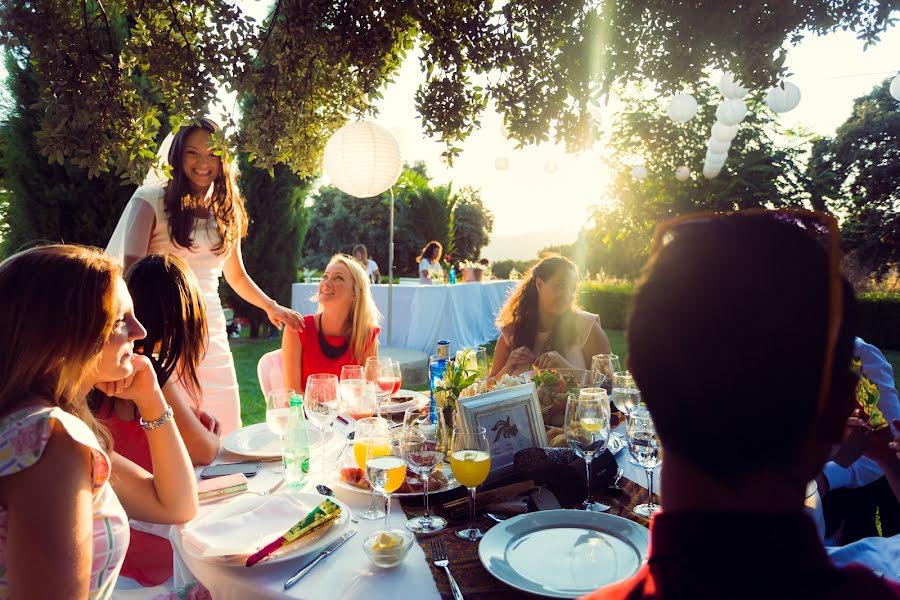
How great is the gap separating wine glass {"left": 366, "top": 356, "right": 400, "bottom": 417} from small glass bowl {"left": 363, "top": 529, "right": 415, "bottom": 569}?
3.65 ft

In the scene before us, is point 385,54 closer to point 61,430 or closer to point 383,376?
point 383,376

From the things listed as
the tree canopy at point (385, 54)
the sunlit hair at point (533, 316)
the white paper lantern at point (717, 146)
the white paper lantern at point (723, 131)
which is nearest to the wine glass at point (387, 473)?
the tree canopy at point (385, 54)

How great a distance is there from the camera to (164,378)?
205 centimetres

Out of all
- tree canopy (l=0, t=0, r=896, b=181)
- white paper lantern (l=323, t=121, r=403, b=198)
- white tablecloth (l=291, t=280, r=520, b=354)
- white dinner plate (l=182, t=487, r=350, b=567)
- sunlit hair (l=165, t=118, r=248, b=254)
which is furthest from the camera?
white tablecloth (l=291, t=280, r=520, b=354)

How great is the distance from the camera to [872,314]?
509 inches

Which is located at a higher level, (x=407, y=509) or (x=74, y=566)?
(x=74, y=566)

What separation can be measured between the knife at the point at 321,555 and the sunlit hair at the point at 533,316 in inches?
94.9

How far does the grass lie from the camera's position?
248 inches

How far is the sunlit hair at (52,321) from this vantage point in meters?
1.28

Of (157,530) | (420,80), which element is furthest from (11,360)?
(420,80)

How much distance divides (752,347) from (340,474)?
5.05ft

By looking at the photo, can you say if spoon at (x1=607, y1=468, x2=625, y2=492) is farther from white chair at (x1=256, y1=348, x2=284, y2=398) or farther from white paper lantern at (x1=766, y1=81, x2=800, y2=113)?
white paper lantern at (x1=766, y1=81, x2=800, y2=113)

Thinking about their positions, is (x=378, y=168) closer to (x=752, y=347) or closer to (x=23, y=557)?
(x=23, y=557)

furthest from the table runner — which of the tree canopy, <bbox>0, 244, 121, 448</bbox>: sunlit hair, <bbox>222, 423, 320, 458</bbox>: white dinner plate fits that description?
the tree canopy
